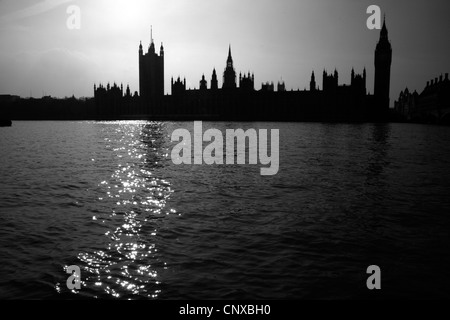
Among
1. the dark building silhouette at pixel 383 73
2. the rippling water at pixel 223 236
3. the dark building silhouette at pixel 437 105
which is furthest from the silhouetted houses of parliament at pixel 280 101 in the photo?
the rippling water at pixel 223 236

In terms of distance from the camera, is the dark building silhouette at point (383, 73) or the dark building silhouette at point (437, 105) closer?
the dark building silhouette at point (437, 105)

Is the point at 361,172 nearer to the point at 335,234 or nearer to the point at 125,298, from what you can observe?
the point at 335,234

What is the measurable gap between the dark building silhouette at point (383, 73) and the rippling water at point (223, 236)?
5565 inches

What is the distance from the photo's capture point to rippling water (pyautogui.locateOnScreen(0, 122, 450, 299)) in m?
7.75

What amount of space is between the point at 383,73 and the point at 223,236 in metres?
170

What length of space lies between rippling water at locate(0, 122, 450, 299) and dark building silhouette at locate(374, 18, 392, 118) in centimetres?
14135

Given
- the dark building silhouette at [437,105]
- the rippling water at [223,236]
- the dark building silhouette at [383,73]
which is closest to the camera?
the rippling water at [223,236]

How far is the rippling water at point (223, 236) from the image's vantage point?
7.75 m

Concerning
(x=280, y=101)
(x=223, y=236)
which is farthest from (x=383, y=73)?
(x=223, y=236)

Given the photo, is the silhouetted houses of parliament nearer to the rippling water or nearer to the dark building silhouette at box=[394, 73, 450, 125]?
the dark building silhouette at box=[394, 73, 450, 125]

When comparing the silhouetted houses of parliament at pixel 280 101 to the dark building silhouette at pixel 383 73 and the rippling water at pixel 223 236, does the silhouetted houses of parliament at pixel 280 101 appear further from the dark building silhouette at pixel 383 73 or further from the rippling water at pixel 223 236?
the rippling water at pixel 223 236

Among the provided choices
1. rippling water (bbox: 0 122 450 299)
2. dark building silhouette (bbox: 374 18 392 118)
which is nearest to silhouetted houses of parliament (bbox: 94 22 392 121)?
dark building silhouette (bbox: 374 18 392 118)
